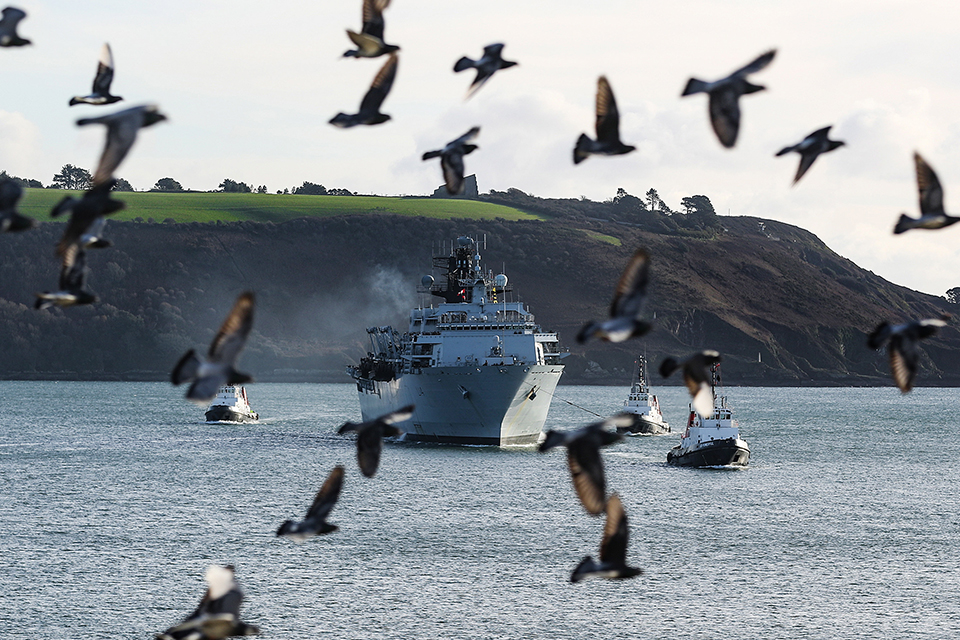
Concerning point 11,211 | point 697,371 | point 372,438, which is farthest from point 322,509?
point 11,211

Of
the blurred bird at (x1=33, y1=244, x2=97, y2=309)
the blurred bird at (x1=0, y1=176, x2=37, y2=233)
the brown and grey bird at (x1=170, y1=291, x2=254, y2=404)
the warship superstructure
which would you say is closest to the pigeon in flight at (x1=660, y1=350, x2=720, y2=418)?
the brown and grey bird at (x1=170, y1=291, x2=254, y2=404)

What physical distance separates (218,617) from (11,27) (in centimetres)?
510

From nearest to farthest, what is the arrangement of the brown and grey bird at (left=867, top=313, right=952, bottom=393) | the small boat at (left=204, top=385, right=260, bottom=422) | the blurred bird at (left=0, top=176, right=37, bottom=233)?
the blurred bird at (left=0, top=176, right=37, bottom=233) < the brown and grey bird at (left=867, top=313, right=952, bottom=393) < the small boat at (left=204, top=385, right=260, bottom=422)

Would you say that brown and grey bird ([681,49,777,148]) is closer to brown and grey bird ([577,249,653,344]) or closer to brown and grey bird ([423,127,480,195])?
brown and grey bird ([577,249,653,344])

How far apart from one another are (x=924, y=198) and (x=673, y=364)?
7.91ft

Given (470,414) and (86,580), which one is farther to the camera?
(470,414)

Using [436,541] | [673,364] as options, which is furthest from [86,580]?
[673,364]

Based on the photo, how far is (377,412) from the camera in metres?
99.4

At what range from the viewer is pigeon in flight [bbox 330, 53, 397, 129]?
10445mm

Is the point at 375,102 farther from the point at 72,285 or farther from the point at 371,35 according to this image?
the point at 72,285

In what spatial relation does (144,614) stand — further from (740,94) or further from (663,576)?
(740,94)

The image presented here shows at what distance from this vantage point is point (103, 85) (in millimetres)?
10852

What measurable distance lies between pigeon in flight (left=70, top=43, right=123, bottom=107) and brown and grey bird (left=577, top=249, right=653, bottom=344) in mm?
4638

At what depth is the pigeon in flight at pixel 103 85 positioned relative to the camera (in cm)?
1036
